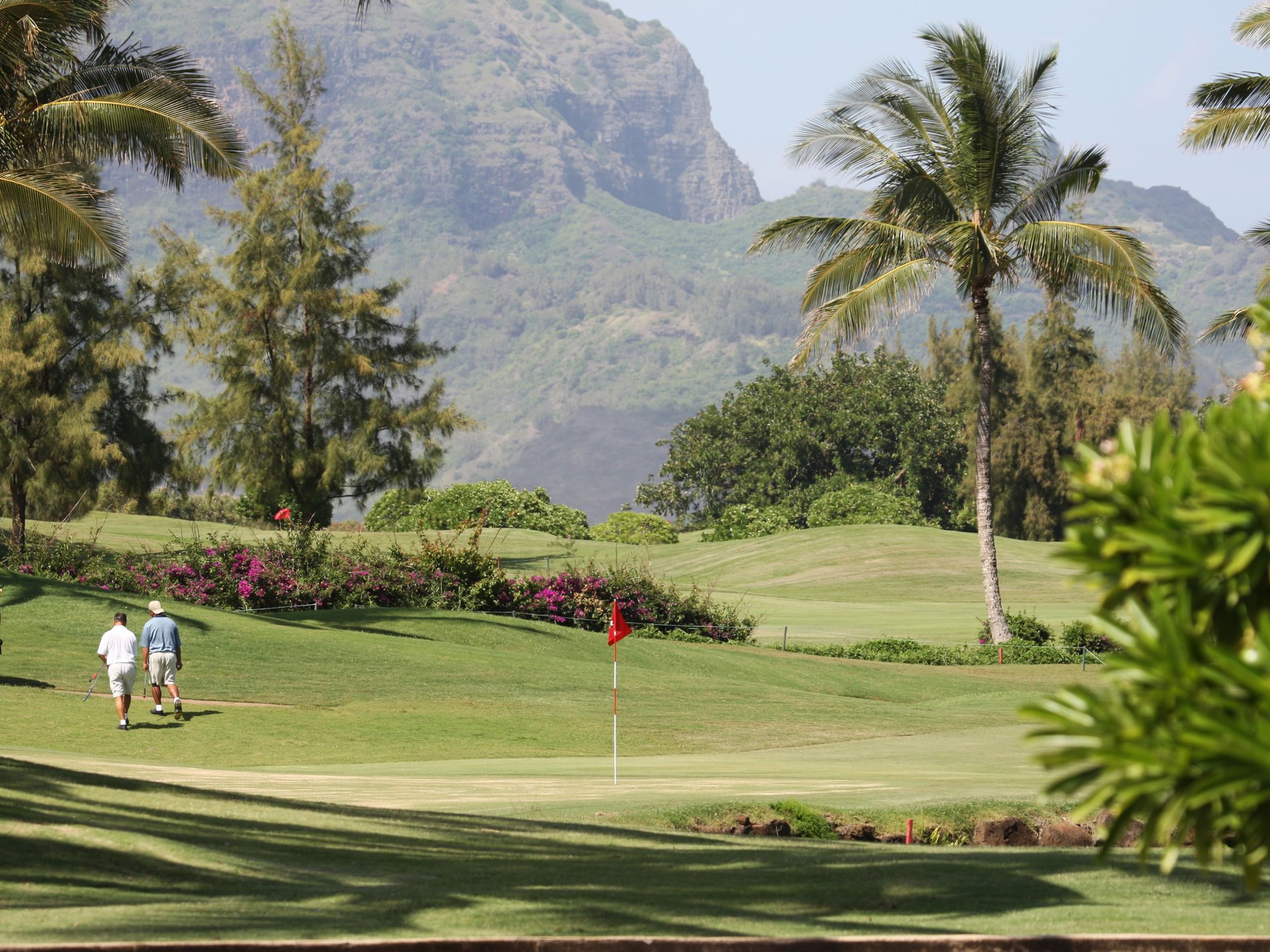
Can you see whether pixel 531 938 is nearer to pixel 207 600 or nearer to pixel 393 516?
pixel 207 600

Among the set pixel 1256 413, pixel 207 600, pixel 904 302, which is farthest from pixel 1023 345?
pixel 1256 413

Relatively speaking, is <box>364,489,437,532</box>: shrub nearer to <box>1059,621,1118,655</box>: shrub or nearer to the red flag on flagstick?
<box>1059,621,1118,655</box>: shrub

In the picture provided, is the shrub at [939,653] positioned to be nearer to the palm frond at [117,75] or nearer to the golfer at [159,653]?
the golfer at [159,653]

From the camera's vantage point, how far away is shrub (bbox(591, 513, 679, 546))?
237 feet

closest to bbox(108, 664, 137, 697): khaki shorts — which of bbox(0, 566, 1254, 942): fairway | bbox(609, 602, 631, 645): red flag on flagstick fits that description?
bbox(0, 566, 1254, 942): fairway

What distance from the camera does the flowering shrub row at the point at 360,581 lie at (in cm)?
3114

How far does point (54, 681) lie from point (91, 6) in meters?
10.5

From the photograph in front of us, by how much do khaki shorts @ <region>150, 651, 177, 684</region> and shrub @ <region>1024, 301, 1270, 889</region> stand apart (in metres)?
18.6

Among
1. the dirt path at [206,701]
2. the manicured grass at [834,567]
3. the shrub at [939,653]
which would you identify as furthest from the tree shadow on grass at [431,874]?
the manicured grass at [834,567]

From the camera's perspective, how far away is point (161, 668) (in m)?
20.3

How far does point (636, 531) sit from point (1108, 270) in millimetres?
47295

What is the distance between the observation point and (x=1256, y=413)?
3439mm

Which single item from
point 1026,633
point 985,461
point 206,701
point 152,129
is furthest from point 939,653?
Answer: point 152,129

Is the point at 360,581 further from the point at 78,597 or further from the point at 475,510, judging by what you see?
the point at 475,510
